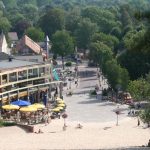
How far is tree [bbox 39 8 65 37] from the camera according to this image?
12375 cm

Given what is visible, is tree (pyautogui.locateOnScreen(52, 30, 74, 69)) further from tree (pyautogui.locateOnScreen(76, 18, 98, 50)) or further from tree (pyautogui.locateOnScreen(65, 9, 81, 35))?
tree (pyautogui.locateOnScreen(65, 9, 81, 35))

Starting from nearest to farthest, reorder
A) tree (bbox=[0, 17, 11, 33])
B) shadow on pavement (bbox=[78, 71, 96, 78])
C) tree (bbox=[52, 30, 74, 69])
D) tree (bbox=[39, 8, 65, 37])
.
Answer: shadow on pavement (bbox=[78, 71, 96, 78]) → tree (bbox=[52, 30, 74, 69]) → tree (bbox=[39, 8, 65, 37]) → tree (bbox=[0, 17, 11, 33])

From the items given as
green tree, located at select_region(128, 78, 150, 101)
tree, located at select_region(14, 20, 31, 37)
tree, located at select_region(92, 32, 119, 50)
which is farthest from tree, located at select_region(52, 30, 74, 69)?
green tree, located at select_region(128, 78, 150, 101)

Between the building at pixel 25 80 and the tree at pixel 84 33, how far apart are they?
46298mm

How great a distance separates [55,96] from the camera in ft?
202

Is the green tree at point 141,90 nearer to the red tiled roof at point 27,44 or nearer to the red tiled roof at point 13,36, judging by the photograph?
the red tiled roof at point 27,44

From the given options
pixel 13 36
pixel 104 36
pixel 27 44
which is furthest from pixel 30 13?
pixel 104 36

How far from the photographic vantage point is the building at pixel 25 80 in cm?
5344

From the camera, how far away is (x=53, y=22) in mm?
124562

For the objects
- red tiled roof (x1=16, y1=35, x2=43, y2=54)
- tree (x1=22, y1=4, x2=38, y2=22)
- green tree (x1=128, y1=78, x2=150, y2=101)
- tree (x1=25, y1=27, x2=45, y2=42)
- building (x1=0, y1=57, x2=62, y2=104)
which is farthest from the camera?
tree (x1=22, y1=4, x2=38, y2=22)

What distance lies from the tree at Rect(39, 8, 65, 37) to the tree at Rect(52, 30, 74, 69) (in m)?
23.0

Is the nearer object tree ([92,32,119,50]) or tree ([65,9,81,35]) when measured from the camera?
tree ([92,32,119,50])

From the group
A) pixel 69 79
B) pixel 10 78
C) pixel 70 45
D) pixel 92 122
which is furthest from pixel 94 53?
pixel 92 122

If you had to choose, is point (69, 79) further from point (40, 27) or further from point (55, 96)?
point (40, 27)
